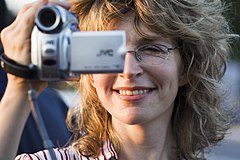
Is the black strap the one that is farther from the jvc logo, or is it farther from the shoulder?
the shoulder

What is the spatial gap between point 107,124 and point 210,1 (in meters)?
0.63

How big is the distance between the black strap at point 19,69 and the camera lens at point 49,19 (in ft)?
0.33

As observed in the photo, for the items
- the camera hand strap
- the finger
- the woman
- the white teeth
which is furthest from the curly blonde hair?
the camera hand strap

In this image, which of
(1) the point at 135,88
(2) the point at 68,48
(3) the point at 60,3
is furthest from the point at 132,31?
(2) the point at 68,48

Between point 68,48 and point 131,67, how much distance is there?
69 centimetres

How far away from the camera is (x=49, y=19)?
164 cm

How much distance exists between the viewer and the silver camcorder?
1575 millimetres

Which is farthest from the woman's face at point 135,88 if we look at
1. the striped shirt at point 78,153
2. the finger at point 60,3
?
the finger at point 60,3

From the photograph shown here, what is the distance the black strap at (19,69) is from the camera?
Answer: 5.40 feet

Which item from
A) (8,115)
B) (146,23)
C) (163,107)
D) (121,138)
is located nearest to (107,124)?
(121,138)

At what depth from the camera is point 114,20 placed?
234 cm

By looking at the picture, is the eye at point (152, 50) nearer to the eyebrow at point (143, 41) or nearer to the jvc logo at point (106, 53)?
the eyebrow at point (143, 41)

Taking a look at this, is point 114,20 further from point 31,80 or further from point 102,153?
point 31,80

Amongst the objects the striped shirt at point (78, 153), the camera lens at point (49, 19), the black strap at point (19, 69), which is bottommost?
the striped shirt at point (78, 153)
